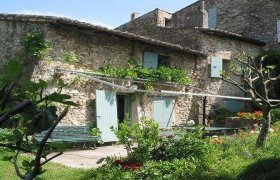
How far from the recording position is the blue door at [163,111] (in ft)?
46.7

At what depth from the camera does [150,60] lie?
14391 mm

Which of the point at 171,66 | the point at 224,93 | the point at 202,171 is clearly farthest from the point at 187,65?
the point at 202,171

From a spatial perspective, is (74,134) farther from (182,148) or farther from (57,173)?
(182,148)

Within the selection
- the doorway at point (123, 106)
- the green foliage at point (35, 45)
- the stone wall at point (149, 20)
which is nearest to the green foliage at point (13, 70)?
the green foliage at point (35, 45)

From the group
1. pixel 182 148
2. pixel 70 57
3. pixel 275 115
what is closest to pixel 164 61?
pixel 70 57

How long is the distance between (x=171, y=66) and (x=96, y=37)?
3.73 metres

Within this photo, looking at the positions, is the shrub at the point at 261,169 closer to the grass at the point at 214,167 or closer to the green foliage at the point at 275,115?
the grass at the point at 214,167

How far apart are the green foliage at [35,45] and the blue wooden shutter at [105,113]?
6.99 feet

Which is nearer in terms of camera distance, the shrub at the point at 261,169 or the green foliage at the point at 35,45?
the shrub at the point at 261,169

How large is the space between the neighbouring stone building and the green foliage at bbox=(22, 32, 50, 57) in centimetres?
23

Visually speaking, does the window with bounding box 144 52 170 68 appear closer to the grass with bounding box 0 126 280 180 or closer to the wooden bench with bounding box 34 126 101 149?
the wooden bench with bounding box 34 126 101 149

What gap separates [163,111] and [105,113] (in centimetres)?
310

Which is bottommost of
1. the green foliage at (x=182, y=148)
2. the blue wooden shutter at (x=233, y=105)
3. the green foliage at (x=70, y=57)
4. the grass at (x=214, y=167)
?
the grass at (x=214, y=167)

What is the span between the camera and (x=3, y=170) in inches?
296
